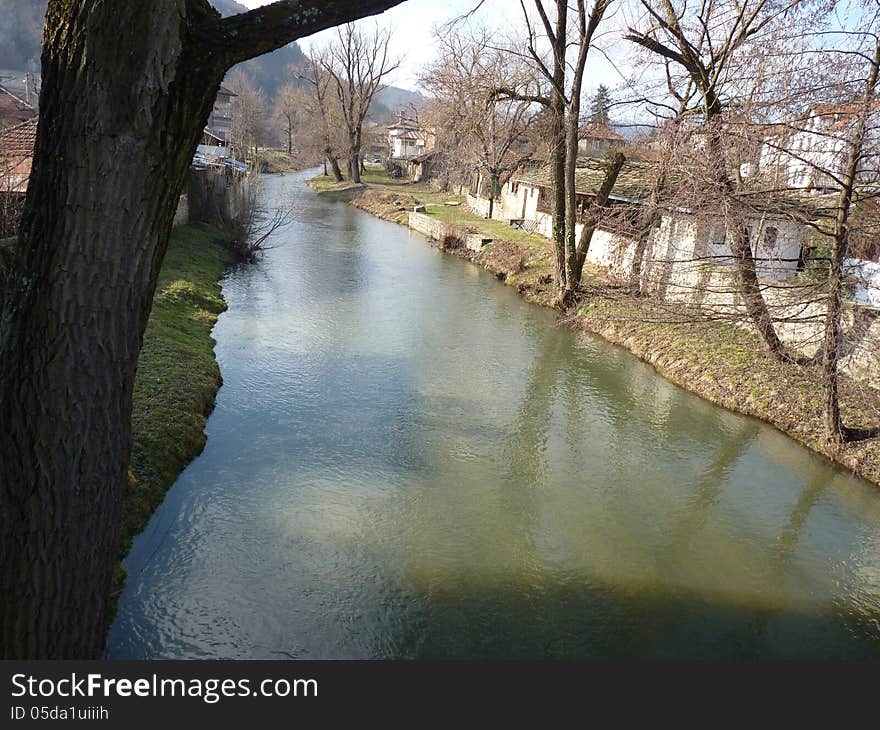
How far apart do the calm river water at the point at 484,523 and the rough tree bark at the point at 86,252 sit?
255cm

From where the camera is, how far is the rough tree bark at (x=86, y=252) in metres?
2.78

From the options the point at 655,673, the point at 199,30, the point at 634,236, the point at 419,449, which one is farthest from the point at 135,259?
the point at 634,236

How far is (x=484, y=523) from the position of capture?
7.32 metres

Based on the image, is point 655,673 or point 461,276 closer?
point 655,673

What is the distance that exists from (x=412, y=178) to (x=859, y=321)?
154 feet

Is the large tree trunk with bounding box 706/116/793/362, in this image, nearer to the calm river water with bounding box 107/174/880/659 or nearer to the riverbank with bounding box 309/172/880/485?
the riverbank with bounding box 309/172/880/485

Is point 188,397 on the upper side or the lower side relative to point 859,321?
lower

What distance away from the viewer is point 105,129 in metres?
2.79

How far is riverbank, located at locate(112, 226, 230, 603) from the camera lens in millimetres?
6945

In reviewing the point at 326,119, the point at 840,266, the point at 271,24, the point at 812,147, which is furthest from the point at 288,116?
the point at 271,24

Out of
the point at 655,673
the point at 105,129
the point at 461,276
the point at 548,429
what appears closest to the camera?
the point at 105,129

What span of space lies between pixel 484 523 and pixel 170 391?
4.66 meters

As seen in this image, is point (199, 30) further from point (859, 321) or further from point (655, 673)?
point (859, 321)

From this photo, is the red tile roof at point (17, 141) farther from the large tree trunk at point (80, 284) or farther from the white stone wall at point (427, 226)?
the white stone wall at point (427, 226)
